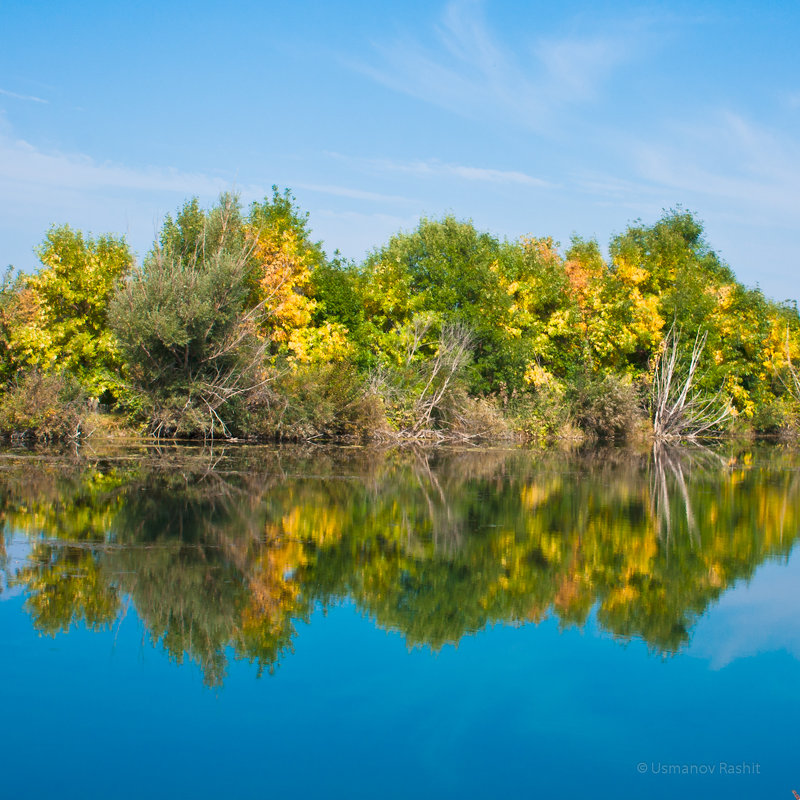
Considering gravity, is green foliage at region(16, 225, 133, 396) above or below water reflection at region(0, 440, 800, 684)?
above

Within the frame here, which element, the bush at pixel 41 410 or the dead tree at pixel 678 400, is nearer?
the bush at pixel 41 410

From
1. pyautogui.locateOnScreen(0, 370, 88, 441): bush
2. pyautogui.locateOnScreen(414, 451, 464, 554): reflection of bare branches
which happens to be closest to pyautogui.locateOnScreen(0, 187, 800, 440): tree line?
pyautogui.locateOnScreen(0, 370, 88, 441): bush

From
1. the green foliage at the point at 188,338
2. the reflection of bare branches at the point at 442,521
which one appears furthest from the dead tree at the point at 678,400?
the reflection of bare branches at the point at 442,521

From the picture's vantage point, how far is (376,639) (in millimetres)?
7953

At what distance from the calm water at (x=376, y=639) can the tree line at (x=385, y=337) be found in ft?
39.3

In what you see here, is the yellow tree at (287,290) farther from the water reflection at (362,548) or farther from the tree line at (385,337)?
the water reflection at (362,548)

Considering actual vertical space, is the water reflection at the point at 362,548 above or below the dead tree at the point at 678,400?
below

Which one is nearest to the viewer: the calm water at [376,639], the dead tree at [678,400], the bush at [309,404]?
the calm water at [376,639]

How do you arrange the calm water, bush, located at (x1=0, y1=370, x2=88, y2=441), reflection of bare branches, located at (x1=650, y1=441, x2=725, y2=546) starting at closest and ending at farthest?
the calm water
reflection of bare branches, located at (x1=650, y1=441, x2=725, y2=546)
bush, located at (x1=0, y1=370, x2=88, y2=441)

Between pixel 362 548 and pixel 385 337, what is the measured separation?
94.7 feet

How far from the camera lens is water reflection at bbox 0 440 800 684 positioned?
27.4 feet

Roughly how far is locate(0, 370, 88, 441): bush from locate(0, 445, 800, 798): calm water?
11.3 metres

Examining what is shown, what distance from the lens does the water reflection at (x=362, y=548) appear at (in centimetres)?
834

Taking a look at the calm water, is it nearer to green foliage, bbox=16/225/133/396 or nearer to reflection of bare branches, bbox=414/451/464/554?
reflection of bare branches, bbox=414/451/464/554
